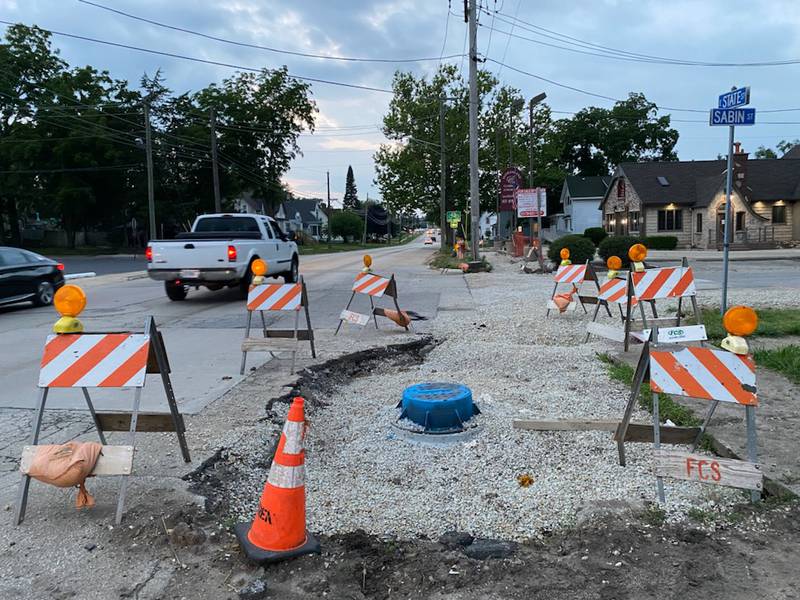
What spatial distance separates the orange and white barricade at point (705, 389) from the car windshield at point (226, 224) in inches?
498

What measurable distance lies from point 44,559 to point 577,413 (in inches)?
167

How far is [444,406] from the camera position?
16.5ft

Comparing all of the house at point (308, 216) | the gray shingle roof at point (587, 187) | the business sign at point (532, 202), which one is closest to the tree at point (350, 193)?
the house at point (308, 216)

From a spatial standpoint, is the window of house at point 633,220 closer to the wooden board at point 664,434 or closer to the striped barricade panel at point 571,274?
the striped barricade panel at point 571,274

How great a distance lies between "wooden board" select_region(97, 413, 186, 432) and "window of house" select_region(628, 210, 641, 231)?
44.3m

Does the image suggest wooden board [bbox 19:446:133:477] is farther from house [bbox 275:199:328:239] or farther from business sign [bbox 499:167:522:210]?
house [bbox 275:199:328:239]

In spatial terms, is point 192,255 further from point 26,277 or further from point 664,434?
point 664,434

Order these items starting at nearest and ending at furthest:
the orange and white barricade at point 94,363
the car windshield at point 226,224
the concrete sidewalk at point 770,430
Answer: the orange and white barricade at point 94,363 < the concrete sidewalk at point 770,430 < the car windshield at point 226,224

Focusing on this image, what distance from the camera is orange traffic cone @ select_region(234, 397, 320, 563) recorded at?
10.5ft

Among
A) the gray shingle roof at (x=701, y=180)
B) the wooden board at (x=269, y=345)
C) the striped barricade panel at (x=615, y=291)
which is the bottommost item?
the wooden board at (x=269, y=345)

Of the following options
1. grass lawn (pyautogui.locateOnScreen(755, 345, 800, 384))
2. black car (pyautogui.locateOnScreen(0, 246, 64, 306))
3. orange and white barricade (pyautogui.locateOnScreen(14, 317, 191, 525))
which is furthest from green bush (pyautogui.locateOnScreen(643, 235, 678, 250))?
orange and white barricade (pyautogui.locateOnScreen(14, 317, 191, 525))

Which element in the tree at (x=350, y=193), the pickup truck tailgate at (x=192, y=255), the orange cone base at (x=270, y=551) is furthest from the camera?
the tree at (x=350, y=193)

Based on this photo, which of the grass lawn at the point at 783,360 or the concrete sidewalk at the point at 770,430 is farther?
the grass lawn at the point at 783,360

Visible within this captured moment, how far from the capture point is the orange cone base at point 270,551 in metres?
3.12
